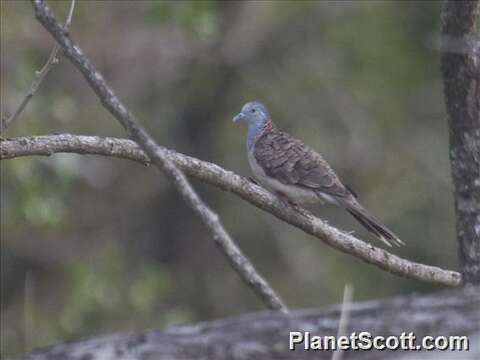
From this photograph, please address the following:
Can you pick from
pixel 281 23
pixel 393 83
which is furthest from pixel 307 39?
pixel 393 83

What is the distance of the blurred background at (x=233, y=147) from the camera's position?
11648 millimetres

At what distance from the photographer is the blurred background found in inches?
459

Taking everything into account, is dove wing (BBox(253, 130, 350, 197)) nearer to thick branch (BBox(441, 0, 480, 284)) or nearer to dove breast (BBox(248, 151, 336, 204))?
dove breast (BBox(248, 151, 336, 204))

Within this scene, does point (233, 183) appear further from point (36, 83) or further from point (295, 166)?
point (295, 166)

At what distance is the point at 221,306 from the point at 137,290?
242 centimetres

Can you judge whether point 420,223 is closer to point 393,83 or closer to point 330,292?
point 330,292

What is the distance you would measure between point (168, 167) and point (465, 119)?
1.63m

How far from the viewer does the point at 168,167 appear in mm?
3793

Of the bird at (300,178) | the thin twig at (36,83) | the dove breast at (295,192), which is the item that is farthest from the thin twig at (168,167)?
the dove breast at (295,192)

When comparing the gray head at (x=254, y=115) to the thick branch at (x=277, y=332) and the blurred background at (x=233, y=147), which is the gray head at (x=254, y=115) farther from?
the thick branch at (x=277, y=332)

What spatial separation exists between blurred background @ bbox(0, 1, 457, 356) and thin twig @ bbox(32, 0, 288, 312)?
22.4 ft

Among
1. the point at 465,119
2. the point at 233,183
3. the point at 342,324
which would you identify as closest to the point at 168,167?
the point at 342,324

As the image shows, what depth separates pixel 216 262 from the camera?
47.5ft

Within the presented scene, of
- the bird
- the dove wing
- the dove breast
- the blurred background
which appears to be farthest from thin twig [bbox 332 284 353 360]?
the blurred background
